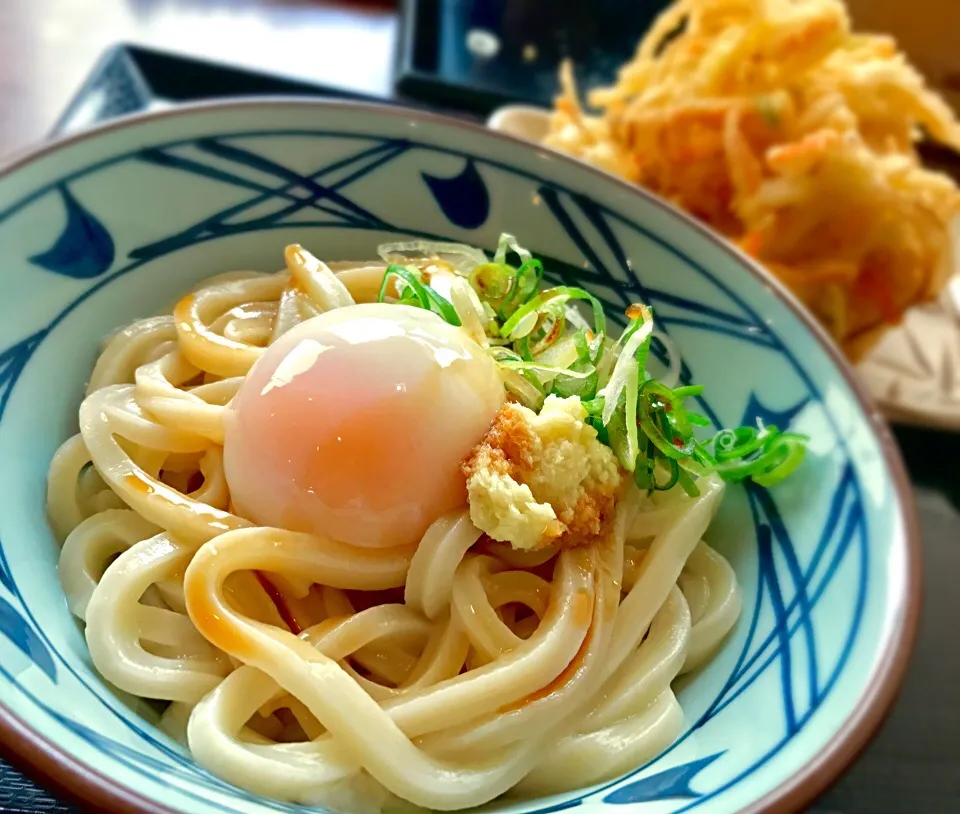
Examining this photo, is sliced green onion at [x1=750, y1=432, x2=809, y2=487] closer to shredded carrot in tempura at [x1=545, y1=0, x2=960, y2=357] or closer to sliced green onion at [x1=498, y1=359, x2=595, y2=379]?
sliced green onion at [x1=498, y1=359, x2=595, y2=379]

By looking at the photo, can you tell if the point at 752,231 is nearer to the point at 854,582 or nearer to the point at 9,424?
the point at 854,582

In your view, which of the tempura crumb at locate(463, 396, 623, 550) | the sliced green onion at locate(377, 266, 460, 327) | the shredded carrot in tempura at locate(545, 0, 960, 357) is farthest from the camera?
the shredded carrot in tempura at locate(545, 0, 960, 357)

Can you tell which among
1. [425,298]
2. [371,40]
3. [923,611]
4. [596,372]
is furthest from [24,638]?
[371,40]

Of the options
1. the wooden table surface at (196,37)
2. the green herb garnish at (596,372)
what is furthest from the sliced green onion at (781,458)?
the wooden table surface at (196,37)

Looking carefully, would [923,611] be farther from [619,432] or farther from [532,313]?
[532,313]

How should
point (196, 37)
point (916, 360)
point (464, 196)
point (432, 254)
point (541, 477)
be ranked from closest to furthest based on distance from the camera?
point (541, 477)
point (432, 254)
point (464, 196)
point (916, 360)
point (196, 37)

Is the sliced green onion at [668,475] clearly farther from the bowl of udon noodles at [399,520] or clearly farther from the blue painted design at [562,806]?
the blue painted design at [562,806]

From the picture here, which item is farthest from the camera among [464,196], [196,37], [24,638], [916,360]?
[196,37]

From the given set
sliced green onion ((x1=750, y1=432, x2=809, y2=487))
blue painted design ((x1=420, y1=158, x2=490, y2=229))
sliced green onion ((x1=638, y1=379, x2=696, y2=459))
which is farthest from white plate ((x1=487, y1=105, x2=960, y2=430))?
sliced green onion ((x1=638, y1=379, x2=696, y2=459))
